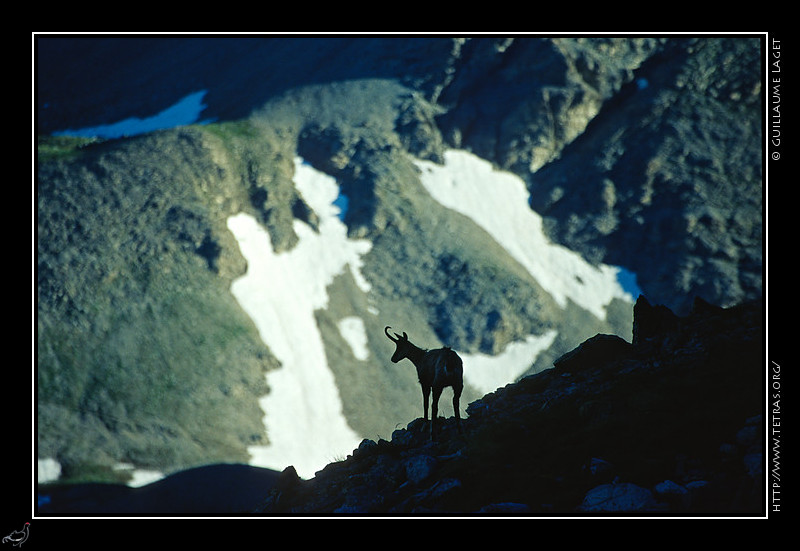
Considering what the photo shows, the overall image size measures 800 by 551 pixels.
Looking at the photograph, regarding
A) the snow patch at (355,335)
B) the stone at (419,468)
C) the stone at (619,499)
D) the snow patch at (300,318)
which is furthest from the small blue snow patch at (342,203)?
the stone at (619,499)

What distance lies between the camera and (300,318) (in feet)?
367

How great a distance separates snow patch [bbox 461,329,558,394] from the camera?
114 meters

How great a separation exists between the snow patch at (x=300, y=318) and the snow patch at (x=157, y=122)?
34.6m

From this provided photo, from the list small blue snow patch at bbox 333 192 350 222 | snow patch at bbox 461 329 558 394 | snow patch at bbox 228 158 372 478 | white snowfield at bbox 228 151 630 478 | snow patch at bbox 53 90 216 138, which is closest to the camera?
snow patch at bbox 228 158 372 478

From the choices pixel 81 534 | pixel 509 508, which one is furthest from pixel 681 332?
pixel 81 534

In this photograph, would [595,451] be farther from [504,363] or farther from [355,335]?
[504,363]

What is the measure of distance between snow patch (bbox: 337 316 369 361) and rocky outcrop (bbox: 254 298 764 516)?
8629cm

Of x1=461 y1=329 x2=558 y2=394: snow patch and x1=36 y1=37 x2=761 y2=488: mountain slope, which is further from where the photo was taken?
x1=461 y1=329 x2=558 y2=394: snow patch

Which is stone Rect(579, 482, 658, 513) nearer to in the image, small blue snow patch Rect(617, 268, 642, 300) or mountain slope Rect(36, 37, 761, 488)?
mountain slope Rect(36, 37, 761, 488)
